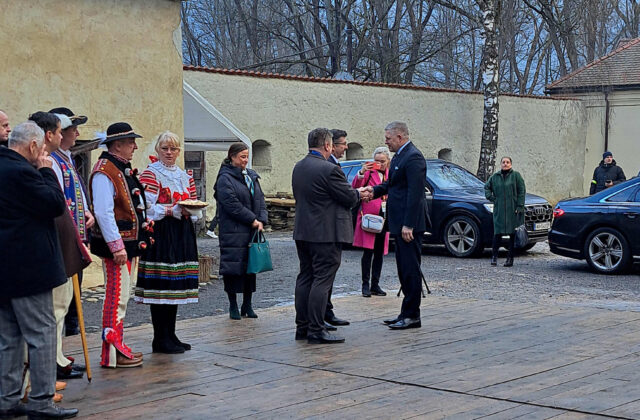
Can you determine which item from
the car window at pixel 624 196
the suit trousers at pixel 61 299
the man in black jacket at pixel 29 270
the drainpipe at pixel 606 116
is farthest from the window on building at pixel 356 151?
the man in black jacket at pixel 29 270

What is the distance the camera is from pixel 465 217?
17125mm

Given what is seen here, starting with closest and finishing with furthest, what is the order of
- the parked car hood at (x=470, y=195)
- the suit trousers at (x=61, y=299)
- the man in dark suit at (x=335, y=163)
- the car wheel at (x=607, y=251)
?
the suit trousers at (x=61, y=299) → the man in dark suit at (x=335, y=163) → the car wheel at (x=607, y=251) → the parked car hood at (x=470, y=195)

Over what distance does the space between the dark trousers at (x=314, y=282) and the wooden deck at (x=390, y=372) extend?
8.3 inches

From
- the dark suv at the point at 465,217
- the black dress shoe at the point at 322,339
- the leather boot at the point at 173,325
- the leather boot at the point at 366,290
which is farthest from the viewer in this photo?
the dark suv at the point at 465,217

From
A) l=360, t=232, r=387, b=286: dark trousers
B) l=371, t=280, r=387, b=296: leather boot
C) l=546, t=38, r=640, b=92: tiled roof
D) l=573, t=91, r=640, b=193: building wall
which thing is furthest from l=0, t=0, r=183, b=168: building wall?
l=546, t=38, r=640, b=92: tiled roof

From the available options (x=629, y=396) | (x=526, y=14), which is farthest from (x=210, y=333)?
(x=526, y=14)

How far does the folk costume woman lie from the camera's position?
756 cm

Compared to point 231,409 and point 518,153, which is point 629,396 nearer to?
point 231,409

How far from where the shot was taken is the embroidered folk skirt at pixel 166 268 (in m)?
7.56

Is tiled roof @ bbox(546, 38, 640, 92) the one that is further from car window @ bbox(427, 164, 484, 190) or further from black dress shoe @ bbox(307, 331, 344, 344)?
black dress shoe @ bbox(307, 331, 344, 344)

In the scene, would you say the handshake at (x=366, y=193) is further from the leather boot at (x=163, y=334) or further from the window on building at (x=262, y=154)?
the window on building at (x=262, y=154)

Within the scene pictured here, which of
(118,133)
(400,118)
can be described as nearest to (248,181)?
(118,133)

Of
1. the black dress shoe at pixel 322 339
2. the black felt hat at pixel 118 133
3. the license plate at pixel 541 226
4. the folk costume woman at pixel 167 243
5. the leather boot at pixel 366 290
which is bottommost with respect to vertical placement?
the black dress shoe at pixel 322 339

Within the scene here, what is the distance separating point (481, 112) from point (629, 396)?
2417 centimetres
